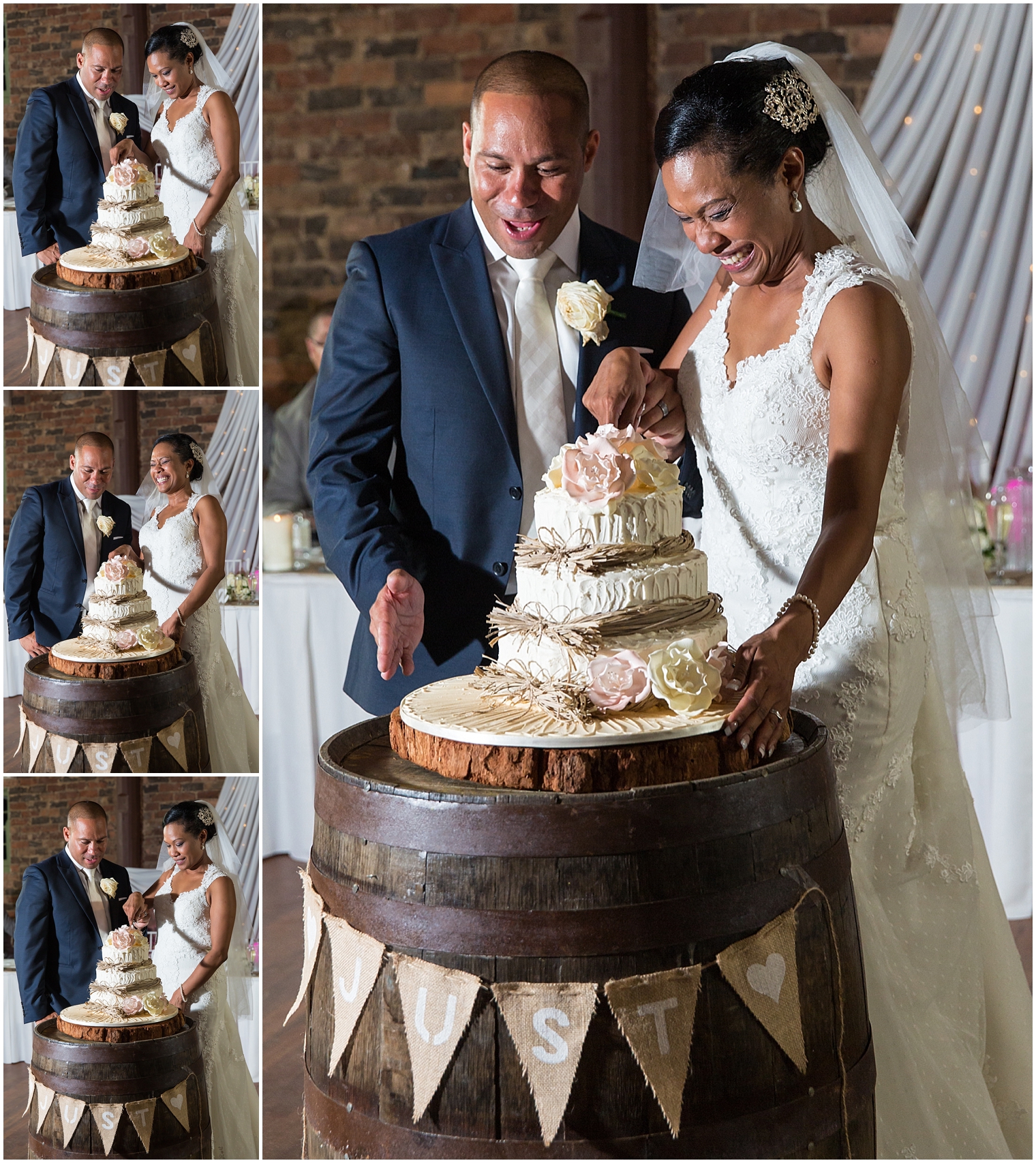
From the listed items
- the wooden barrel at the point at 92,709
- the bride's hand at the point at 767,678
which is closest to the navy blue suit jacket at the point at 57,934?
the wooden barrel at the point at 92,709

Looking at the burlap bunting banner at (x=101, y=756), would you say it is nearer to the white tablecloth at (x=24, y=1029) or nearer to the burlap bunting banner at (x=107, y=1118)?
the white tablecloth at (x=24, y=1029)

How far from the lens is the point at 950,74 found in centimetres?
420

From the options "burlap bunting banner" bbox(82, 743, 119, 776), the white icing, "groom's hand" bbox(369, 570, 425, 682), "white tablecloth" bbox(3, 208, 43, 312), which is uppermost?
"white tablecloth" bbox(3, 208, 43, 312)

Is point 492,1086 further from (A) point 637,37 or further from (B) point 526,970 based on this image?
(A) point 637,37

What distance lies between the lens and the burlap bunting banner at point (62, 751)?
2.21 metres

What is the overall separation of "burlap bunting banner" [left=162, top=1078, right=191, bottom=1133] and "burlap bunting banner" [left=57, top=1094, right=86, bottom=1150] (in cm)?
14

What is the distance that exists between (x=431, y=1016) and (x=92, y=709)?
3.92 ft

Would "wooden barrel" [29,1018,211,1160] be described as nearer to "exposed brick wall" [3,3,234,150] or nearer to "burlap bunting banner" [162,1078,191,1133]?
"burlap bunting banner" [162,1078,191,1133]

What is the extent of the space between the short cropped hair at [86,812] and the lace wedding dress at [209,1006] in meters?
0.17

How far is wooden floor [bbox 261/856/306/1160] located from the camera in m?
2.71

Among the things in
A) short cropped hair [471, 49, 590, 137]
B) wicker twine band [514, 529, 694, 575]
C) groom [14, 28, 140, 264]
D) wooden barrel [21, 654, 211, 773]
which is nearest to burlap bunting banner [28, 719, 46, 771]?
wooden barrel [21, 654, 211, 773]

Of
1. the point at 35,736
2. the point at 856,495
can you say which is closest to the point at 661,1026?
the point at 856,495

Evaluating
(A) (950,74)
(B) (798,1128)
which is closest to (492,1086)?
(B) (798,1128)

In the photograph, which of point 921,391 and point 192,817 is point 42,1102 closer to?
point 192,817
